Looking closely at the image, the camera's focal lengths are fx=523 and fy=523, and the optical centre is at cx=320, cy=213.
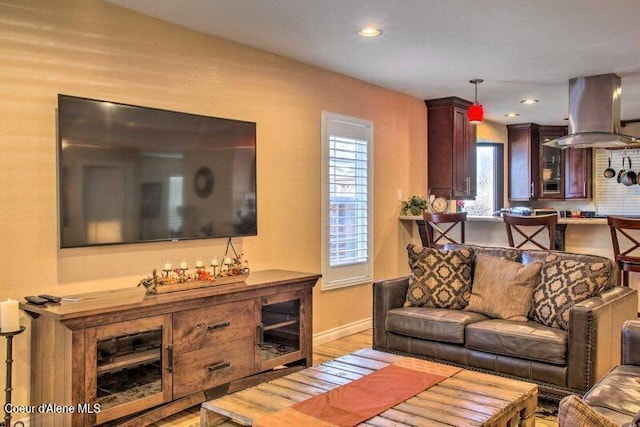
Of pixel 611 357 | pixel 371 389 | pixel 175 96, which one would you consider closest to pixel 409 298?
pixel 611 357

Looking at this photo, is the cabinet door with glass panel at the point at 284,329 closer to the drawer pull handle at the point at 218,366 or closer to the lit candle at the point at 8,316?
the drawer pull handle at the point at 218,366

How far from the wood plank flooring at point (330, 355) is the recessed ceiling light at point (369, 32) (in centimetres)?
256

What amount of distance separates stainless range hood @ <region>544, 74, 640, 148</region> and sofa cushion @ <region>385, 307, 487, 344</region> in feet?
8.46

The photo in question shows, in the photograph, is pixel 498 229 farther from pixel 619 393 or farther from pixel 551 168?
pixel 551 168

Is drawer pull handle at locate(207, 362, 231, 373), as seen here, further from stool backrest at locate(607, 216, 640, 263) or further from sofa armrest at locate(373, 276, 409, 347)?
stool backrest at locate(607, 216, 640, 263)

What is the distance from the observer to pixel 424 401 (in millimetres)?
2174

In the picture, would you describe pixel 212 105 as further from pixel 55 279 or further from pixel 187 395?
pixel 187 395

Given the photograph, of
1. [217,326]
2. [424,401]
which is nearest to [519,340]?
[424,401]

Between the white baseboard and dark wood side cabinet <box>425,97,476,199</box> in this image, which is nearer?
the white baseboard

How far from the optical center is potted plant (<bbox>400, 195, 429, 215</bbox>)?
583 cm

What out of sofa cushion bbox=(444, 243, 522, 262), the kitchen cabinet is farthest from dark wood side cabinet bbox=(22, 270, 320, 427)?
the kitchen cabinet

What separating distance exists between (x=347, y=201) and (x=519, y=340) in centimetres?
232

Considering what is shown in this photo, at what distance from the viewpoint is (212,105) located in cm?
385

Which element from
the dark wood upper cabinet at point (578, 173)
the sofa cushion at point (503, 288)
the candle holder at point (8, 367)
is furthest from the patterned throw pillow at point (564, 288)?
the dark wood upper cabinet at point (578, 173)
